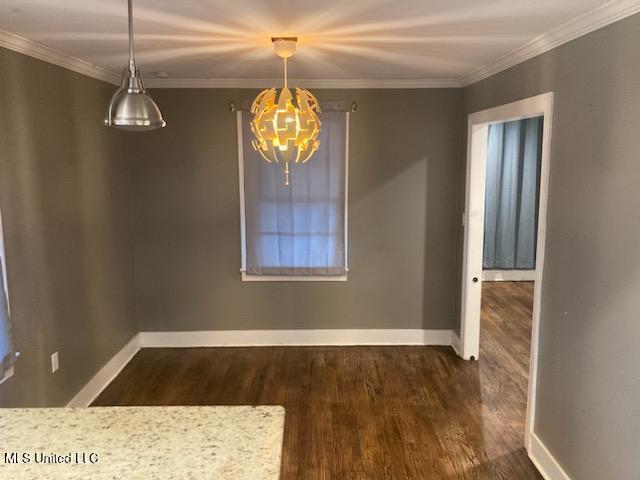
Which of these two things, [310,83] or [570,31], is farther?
[310,83]

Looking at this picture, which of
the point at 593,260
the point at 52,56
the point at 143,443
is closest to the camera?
the point at 143,443

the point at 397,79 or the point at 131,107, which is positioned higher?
the point at 397,79

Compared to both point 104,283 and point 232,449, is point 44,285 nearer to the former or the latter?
point 104,283

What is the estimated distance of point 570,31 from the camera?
2410mm

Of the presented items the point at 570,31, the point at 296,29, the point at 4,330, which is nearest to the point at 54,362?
the point at 4,330

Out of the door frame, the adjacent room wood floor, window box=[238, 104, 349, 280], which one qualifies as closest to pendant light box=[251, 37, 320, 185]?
the door frame

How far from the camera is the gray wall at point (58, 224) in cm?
274

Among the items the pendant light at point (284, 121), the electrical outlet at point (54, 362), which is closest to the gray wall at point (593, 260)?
the pendant light at point (284, 121)

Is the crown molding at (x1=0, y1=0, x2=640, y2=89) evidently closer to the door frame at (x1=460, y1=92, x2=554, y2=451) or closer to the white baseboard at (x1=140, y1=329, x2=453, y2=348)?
the door frame at (x1=460, y1=92, x2=554, y2=451)

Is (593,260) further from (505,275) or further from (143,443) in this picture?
(505,275)

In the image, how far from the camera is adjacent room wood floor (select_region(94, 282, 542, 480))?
296cm

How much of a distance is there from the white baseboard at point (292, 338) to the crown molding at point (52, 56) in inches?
91.6

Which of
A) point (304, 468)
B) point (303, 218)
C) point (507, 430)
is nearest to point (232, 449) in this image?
point (304, 468)

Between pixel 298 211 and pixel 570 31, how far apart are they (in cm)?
263
